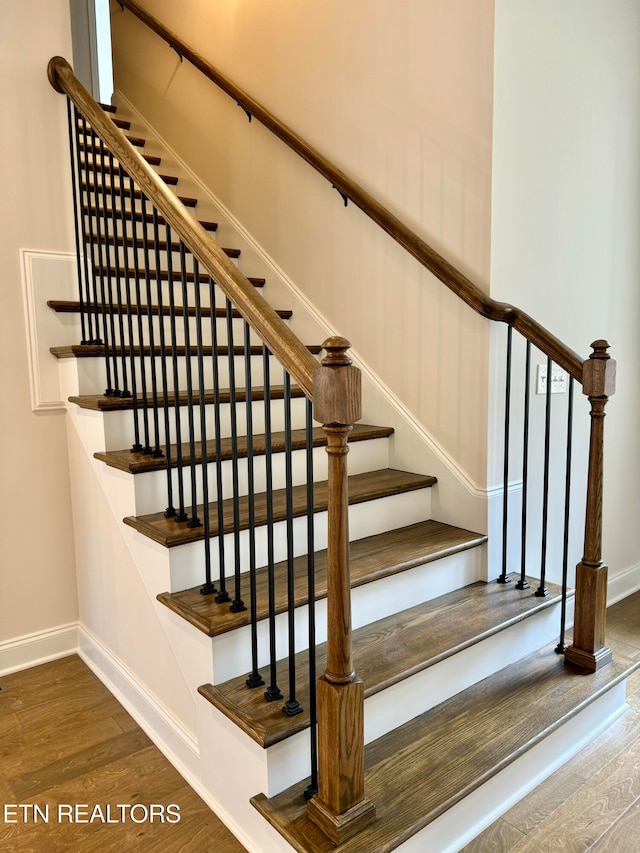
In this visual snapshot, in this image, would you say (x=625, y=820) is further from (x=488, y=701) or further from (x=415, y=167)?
(x=415, y=167)

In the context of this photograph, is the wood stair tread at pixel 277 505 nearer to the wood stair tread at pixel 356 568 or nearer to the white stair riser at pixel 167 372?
the wood stair tread at pixel 356 568

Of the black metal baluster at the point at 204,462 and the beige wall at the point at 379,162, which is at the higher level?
the beige wall at the point at 379,162

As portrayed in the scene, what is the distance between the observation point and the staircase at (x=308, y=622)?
149 centimetres

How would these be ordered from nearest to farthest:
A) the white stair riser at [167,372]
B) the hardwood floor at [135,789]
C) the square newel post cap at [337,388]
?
1. the square newel post cap at [337,388]
2. the hardwood floor at [135,789]
3. the white stair riser at [167,372]

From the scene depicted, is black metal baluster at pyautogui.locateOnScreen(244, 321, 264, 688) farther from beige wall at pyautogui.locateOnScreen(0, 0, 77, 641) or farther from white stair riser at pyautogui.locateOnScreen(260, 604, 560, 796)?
beige wall at pyautogui.locateOnScreen(0, 0, 77, 641)

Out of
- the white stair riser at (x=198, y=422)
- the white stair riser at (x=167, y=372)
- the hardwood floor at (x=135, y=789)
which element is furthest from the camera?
the white stair riser at (x=167, y=372)

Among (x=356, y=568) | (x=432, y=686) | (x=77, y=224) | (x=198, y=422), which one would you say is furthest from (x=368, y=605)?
(x=77, y=224)

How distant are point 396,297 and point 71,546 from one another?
1696 millimetres

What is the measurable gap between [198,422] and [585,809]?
1.78m

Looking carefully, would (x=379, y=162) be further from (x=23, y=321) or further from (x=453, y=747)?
(x=453, y=747)

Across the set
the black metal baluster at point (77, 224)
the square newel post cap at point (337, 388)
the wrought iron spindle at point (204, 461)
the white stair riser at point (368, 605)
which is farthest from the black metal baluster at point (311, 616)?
the black metal baluster at point (77, 224)

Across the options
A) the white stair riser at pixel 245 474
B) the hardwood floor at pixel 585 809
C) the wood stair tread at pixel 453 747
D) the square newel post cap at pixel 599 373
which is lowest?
the hardwood floor at pixel 585 809

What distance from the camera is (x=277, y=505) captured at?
6.84ft

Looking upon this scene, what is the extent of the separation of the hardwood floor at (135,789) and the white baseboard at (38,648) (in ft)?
0.49
